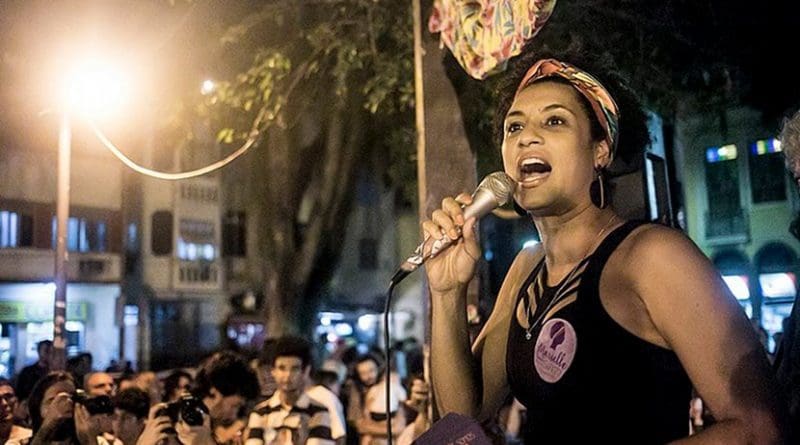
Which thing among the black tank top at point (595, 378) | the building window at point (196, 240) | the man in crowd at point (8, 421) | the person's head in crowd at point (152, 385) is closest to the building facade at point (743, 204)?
the building window at point (196, 240)

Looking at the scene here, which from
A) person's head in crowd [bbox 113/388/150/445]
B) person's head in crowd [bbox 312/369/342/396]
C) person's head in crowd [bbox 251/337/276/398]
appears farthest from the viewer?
person's head in crowd [bbox 312/369/342/396]

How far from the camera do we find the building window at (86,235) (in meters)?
26.8

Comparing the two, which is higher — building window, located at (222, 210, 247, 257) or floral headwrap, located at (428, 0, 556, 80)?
building window, located at (222, 210, 247, 257)

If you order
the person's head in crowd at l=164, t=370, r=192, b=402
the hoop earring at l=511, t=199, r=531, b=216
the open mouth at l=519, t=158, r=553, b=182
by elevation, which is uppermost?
the open mouth at l=519, t=158, r=553, b=182

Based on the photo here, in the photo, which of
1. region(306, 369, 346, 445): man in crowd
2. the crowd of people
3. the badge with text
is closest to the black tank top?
the badge with text

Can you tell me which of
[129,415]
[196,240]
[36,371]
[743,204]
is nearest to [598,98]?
[129,415]

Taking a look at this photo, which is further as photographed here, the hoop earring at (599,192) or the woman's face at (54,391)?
the woman's face at (54,391)

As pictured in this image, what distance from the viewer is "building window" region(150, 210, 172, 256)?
1166 inches

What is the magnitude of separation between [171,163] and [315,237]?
43.4 ft

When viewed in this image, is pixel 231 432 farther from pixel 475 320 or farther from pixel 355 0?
pixel 355 0

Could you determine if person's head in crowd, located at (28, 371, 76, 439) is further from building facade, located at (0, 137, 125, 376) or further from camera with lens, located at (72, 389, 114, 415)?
building facade, located at (0, 137, 125, 376)

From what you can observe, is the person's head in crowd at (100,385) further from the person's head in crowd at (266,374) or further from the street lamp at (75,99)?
the street lamp at (75,99)

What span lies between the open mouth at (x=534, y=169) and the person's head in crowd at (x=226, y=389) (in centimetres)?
429

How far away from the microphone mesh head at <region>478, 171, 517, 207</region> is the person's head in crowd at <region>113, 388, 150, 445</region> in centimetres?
398
